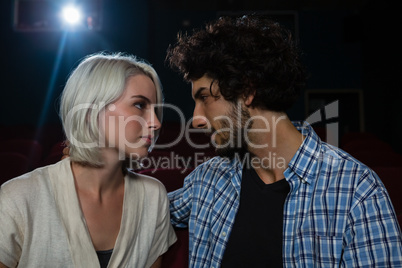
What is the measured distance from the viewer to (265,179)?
3.67 feet

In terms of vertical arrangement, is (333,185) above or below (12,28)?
below

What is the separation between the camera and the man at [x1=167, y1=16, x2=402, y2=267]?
91cm

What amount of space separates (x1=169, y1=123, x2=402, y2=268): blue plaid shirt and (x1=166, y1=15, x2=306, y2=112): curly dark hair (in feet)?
0.46

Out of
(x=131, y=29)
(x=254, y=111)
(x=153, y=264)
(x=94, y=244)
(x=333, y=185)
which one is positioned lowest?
(x=153, y=264)

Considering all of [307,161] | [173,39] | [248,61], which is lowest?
[307,161]

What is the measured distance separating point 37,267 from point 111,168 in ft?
1.08

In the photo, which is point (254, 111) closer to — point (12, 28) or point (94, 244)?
point (94, 244)

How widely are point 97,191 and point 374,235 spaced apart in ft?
2.45

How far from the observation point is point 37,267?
94 cm

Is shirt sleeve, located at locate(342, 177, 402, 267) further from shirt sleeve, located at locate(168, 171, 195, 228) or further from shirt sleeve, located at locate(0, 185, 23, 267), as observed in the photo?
shirt sleeve, located at locate(0, 185, 23, 267)

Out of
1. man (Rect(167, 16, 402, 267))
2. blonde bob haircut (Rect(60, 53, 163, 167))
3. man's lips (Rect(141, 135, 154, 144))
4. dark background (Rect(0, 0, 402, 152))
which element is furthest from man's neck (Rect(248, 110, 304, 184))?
dark background (Rect(0, 0, 402, 152))

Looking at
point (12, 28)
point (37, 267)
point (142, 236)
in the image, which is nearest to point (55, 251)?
point (37, 267)

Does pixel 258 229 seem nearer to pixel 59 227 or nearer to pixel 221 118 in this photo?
pixel 221 118

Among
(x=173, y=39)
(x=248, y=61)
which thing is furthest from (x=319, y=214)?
(x=173, y=39)
